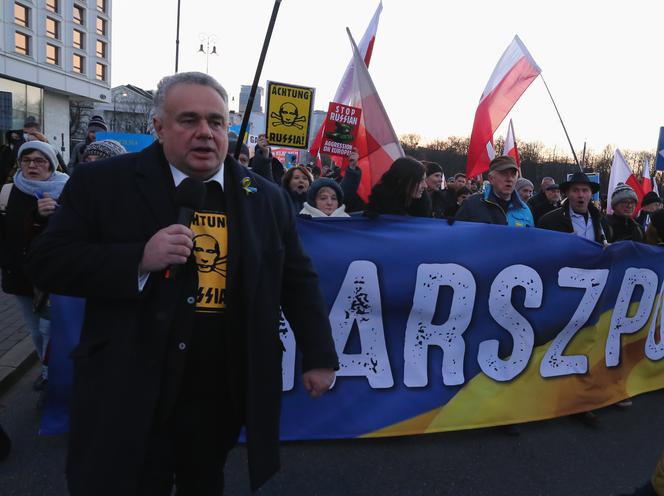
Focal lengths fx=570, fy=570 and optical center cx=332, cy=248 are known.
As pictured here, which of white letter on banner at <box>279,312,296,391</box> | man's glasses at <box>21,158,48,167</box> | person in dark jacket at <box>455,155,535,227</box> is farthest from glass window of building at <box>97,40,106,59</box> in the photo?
white letter on banner at <box>279,312,296,391</box>

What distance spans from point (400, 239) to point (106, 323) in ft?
8.31

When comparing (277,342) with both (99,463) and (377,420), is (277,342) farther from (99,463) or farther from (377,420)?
(377,420)

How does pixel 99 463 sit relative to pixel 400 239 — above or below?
below

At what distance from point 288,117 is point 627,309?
4.71 m

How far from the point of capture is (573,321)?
4.21 meters

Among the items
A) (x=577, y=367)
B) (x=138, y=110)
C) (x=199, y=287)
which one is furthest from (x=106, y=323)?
(x=138, y=110)

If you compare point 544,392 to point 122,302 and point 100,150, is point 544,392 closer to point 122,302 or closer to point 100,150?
point 122,302

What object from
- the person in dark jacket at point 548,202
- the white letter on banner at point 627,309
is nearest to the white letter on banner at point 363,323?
the white letter on banner at point 627,309

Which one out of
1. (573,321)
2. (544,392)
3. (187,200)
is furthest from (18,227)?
(573,321)

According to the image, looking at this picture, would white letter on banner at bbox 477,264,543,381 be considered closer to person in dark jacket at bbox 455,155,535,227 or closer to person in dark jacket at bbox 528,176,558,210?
person in dark jacket at bbox 455,155,535,227

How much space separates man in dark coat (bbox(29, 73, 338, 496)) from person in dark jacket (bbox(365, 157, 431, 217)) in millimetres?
2366

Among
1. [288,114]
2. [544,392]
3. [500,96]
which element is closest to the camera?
[544,392]

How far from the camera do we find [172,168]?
1851mm

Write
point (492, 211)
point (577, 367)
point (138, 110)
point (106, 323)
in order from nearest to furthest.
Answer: point (106, 323) < point (577, 367) < point (492, 211) < point (138, 110)
